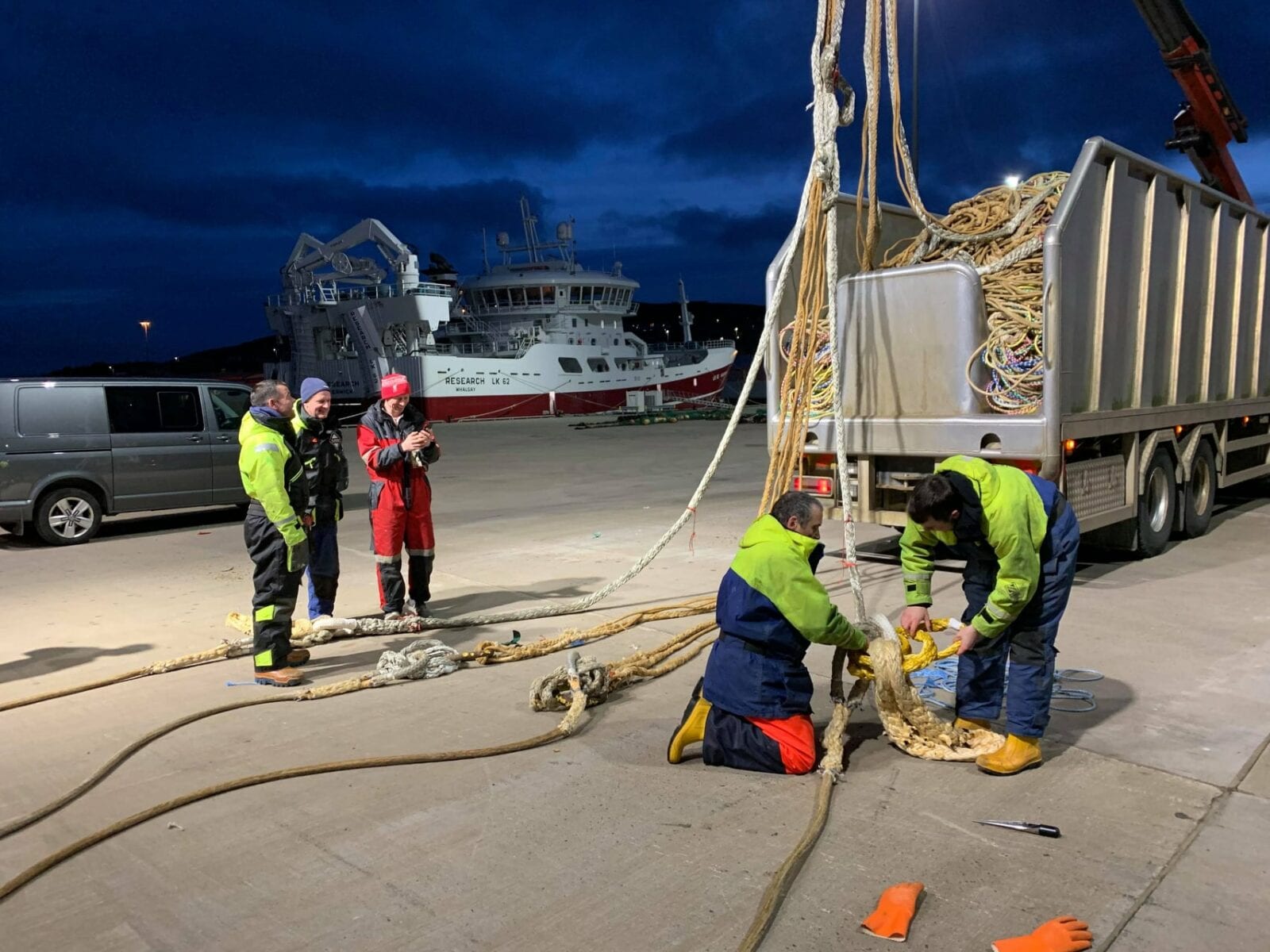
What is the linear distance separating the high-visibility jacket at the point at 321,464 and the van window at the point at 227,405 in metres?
5.88

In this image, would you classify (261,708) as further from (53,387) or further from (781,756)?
(53,387)

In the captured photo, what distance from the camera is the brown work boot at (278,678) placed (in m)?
5.07

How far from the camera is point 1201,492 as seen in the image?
8859mm

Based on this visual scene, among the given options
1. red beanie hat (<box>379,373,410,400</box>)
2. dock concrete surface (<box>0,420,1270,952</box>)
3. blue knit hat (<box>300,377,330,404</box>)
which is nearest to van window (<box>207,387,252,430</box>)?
dock concrete surface (<box>0,420,1270,952</box>)

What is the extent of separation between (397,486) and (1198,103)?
36.2 feet

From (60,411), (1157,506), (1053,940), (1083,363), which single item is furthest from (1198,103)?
(60,411)

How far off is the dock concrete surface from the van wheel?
3.99m

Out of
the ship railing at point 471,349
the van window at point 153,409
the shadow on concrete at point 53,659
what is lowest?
the shadow on concrete at point 53,659

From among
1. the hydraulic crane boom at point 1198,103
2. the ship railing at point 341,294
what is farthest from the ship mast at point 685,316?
the hydraulic crane boom at point 1198,103

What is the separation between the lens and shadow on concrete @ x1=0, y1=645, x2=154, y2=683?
548 cm

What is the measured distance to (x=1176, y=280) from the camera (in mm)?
7883

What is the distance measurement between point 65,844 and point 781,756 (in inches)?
105

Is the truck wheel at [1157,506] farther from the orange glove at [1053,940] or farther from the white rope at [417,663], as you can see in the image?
the orange glove at [1053,940]

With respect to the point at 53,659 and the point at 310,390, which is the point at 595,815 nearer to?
the point at 310,390
